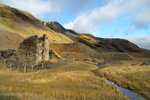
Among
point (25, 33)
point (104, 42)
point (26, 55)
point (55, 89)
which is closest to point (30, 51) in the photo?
point (26, 55)

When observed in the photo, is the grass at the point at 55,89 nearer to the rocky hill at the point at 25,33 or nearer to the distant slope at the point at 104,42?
the rocky hill at the point at 25,33

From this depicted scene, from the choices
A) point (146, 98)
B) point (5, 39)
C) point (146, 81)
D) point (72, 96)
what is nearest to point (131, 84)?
point (146, 81)

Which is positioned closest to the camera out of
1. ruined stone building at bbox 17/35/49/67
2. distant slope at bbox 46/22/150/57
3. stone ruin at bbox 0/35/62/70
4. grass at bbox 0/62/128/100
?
grass at bbox 0/62/128/100

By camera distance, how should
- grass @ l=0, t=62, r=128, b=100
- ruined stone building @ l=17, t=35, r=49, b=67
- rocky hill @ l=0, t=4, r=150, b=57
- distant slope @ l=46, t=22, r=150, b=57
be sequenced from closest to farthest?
grass @ l=0, t=62, r=128, b=100 → ruined stone building @ l=17, t=35, r=49, b=67 → rocky hill @ l=0, t=4, r=150, b=57 → distant slope @ l=46, t=22, r=150, b=57

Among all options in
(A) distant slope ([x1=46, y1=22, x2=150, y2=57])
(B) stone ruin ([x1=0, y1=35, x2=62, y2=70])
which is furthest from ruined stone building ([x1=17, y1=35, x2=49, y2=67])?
(A) distant slope ([x1=46, y1=22, x2=150, y2=57])

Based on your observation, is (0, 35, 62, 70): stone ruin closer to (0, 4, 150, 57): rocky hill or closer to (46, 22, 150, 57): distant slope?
(0, 4, 150, 57): rocky hill

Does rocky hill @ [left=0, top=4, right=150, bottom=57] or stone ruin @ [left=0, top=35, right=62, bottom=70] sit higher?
rocky hill @ [left=0, top=4, right=150, bottom=57]

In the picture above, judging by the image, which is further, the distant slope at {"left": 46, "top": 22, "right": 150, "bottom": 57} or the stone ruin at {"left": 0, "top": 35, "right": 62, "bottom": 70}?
the distant slope at {"left": 46, "top": 22, "right": 150, "bottom": 57}

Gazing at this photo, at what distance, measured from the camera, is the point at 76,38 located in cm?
12444

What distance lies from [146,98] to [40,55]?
23.1 meters

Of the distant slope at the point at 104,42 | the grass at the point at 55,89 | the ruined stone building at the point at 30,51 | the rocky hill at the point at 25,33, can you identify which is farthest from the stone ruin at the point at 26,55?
the distant slope at the point at 104,42

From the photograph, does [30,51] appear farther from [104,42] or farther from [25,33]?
[104,42]

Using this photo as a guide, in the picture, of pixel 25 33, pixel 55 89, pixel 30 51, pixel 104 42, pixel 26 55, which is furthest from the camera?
pixel 104 42

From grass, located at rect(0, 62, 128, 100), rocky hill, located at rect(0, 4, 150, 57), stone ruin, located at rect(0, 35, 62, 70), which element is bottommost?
grass, located at rect(0, 62, 128, 100)
